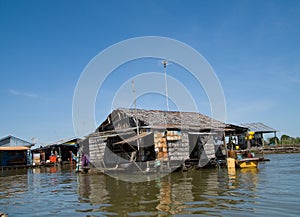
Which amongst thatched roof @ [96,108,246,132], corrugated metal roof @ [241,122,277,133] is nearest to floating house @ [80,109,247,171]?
thatched roof @ [96,108,246,132]

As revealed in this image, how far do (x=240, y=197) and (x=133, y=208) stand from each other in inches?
123

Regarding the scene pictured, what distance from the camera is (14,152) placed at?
1340 inches

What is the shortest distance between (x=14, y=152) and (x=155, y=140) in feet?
75.1

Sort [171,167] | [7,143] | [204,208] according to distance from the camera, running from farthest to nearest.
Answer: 1. [7,143]
2. [171,167]
3. [204,208]

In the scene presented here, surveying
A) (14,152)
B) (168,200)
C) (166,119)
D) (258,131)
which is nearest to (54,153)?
(14,152)

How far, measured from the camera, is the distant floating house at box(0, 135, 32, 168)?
33.0m

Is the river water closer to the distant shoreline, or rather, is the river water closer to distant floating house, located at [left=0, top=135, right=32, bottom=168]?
distant floating house, located at [left=0, top=135, right=32, bottom=168]

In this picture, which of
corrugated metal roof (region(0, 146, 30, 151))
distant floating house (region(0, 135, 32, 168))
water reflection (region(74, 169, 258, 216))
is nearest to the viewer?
water reflection (region(74, 169, 258, 216))

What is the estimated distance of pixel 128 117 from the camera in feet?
67.1

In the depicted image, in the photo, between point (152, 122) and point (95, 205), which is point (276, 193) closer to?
point (95, 205)

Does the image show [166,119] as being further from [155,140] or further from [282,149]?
[282,149]

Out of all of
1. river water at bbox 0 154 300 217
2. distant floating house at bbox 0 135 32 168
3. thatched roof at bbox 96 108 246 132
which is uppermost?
thatched roof at bbox 96 108 246 132

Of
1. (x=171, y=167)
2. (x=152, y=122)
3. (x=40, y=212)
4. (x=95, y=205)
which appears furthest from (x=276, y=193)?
(x=152, y=122)

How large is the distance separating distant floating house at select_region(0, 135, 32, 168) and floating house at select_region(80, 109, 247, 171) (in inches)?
553
